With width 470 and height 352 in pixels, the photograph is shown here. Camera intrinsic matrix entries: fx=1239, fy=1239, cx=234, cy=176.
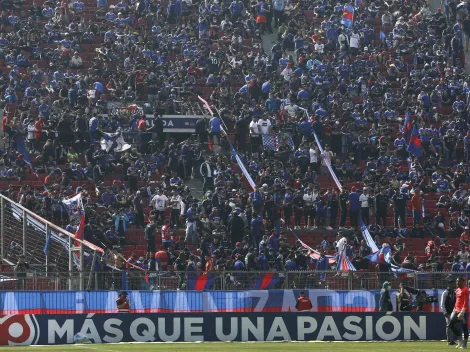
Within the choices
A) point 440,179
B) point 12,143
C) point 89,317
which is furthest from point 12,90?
point 89,317

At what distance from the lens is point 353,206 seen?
3888 centimetres

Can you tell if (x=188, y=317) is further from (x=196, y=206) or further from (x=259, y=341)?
(x=196, y=206)

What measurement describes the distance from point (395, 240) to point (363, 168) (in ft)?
13.4

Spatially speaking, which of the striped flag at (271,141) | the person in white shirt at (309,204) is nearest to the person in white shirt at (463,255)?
the person in white shirt at (309,204)

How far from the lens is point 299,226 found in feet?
128

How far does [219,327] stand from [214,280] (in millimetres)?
3320

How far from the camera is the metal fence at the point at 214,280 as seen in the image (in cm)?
2875

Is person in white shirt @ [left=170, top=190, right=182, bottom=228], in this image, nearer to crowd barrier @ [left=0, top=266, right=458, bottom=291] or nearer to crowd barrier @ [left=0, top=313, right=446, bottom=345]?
crowd barrier @ [left=0, top=266, right=458, bottom=291]

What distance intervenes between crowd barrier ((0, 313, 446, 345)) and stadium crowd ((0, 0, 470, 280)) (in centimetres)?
832

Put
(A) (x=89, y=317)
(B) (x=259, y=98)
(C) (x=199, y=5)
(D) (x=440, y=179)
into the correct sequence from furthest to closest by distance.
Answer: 1. (C) (x=199, y=5)
2. (B) (x=259, y=98)
3. (D) (x=440, y=179)
4. (A) (x=89, y=317)

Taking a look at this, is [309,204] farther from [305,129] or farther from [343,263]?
[305,129]

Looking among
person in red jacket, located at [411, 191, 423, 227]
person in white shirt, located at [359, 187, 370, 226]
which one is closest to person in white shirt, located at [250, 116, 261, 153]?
person in white shirt, located at [359, 187, 370, 226]

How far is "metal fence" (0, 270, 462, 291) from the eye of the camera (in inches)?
1132

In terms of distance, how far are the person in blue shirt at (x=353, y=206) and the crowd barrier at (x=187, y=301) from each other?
887cm
